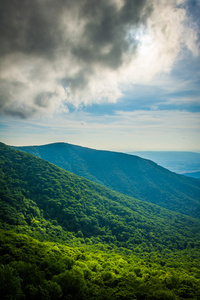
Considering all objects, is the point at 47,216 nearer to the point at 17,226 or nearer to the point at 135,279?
the point at 17,226

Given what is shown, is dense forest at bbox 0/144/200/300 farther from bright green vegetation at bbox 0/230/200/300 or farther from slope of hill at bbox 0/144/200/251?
slope of hill at bbox 0/144/200/251

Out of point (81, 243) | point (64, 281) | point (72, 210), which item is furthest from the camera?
point (72, 210)

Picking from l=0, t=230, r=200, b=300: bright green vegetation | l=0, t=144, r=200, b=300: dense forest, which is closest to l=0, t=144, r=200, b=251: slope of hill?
l=0, t=144, r=200, b=300: dense forest

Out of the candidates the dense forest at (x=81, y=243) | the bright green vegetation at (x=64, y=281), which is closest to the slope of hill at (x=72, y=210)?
the dense forest at (x=81, y=243)

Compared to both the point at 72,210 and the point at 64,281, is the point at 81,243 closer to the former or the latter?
the point at 72,210

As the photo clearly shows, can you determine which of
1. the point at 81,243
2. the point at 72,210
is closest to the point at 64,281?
the point at 81,243
